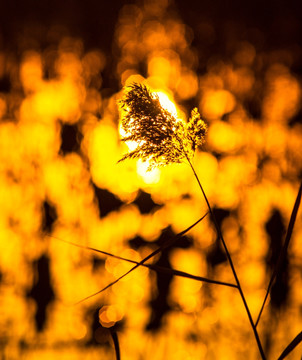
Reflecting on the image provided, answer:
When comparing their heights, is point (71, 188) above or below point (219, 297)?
above

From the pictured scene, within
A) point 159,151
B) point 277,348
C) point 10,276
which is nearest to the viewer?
point 159,151

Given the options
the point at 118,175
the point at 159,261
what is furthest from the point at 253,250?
the point at 118,175

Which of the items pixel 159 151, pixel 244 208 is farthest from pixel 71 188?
pixel 159 151

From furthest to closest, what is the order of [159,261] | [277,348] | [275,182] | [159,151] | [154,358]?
[159,261] → [275,182] → [154,358] → [277,348] → [159,151]

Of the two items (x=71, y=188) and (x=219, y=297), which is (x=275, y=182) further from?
(x=71, y=188)

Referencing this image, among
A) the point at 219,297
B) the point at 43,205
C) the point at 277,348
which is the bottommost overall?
the point at 277,348

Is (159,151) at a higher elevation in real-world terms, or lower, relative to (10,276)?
lower

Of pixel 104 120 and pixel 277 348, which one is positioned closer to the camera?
pixel 277 348

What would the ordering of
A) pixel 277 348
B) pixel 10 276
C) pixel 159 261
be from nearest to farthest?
pixel 277 348, pixel 10 276, pixel 159 261

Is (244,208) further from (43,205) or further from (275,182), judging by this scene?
(43,205)
